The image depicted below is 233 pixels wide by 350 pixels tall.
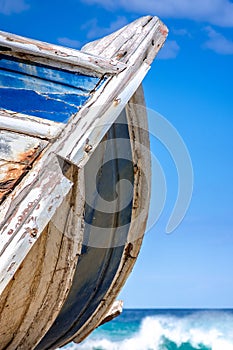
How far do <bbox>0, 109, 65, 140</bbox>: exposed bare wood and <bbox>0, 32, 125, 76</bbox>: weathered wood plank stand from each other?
1.09 feet

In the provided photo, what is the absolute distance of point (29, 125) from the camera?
10.8 feet

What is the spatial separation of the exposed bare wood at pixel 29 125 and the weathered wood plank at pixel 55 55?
0.33 meters

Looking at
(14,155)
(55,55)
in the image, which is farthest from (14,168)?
(55,55)

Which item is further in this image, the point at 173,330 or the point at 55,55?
the point at 173,330

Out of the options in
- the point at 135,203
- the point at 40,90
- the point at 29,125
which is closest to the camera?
the point at 29,125

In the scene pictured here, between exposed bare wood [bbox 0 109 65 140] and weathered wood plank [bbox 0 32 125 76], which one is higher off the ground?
weathered wood plank [bbox 0 32 125 76]

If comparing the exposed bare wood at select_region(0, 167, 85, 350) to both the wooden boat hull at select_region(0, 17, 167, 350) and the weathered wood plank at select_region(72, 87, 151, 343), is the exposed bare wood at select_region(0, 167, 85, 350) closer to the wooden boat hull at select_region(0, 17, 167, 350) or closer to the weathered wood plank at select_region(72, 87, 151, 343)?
the wooden boat hull at select_region(0, 17, 167, 350)

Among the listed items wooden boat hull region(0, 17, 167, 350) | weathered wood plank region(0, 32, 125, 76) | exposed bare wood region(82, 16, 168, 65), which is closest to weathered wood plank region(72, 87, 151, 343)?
wooden boat hull region(0, 17, 167, 350)

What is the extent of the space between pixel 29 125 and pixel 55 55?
45 cm

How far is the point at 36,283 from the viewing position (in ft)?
11.9

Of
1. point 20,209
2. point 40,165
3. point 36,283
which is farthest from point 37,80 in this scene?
point 36,283

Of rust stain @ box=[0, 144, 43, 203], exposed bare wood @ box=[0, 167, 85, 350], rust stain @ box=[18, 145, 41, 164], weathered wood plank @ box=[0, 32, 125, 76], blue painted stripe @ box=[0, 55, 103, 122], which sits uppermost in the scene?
weathered wood plank @ box=[0, 32, 125, 76]

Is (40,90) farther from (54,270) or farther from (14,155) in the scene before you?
(54,270)

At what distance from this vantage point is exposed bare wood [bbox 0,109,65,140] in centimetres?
325
